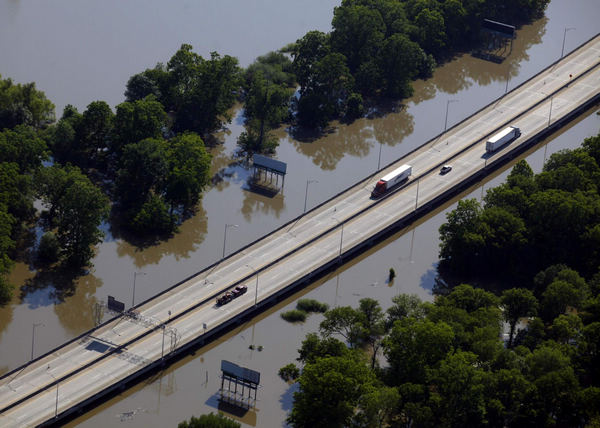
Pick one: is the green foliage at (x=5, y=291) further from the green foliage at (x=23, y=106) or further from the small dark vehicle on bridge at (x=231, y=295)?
the green foliage at (x=23, y=106)

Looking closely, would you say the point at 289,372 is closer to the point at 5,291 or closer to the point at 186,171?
the point at 5,291

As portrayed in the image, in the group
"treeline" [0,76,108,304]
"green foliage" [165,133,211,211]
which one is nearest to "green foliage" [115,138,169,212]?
"green foliage" [165,133,211,211]

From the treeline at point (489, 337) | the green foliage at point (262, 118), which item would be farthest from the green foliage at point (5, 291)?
the green foliage at point (262, 118)

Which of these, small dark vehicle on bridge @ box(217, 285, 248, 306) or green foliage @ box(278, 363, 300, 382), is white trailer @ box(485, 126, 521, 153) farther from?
green foliage @ box(278, 363, 300, 382)

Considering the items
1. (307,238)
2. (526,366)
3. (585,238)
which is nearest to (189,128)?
(307,238)

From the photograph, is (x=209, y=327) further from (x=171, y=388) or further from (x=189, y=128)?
(x=189, y=128)

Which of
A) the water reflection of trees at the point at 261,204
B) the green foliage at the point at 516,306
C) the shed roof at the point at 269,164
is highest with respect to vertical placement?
the shed roof at the point at 269,164
